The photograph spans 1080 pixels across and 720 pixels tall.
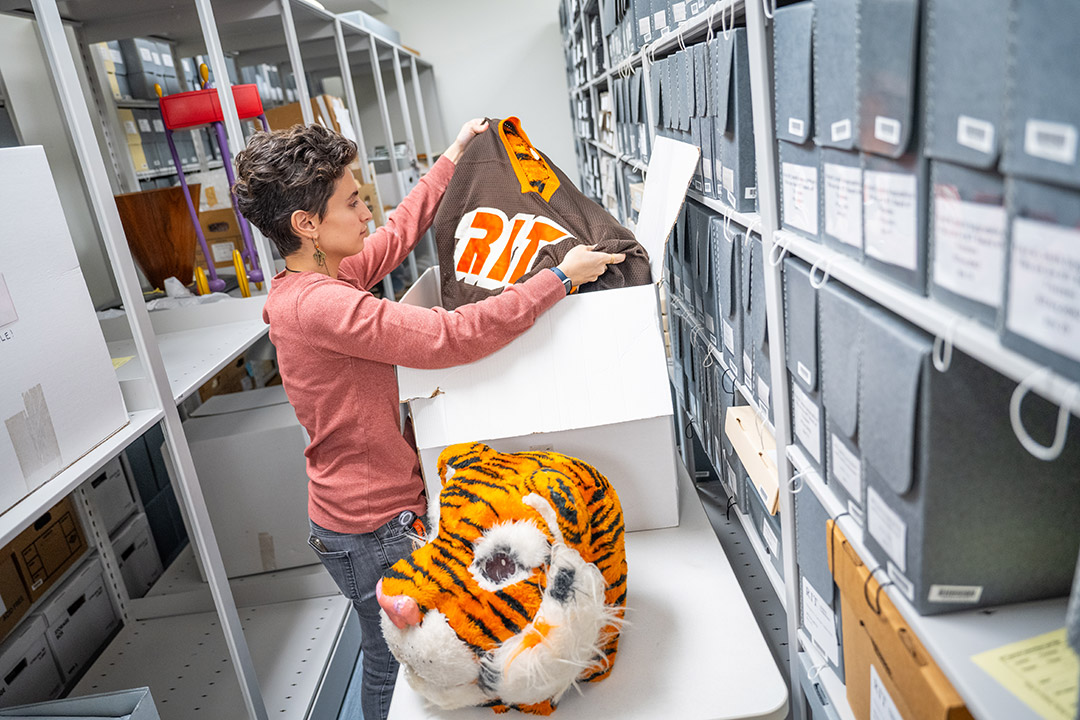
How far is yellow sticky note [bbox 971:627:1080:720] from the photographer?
62 centimetres

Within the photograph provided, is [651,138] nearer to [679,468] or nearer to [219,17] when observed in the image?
[679,468]

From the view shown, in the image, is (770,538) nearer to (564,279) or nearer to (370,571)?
(564,279)

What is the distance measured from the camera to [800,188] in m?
0.98

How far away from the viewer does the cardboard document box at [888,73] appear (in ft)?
2.08

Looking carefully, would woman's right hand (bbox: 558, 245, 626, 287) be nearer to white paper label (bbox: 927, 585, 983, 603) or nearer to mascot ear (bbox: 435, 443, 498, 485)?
mascot ear (bbox: 435, 443, 498, 485)

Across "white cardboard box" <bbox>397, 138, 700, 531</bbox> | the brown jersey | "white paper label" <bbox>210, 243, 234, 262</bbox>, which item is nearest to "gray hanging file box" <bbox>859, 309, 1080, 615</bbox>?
"white cardboard box" <bbox>397, 138, 700, 531</bbox>

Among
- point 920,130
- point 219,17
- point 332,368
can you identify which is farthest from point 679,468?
point 219,17

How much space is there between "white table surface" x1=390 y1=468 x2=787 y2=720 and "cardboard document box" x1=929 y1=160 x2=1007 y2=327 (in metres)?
0.67

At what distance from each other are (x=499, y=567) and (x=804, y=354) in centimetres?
51

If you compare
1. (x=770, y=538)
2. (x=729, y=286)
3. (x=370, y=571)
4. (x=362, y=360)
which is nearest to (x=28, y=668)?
(x=370, y=571)

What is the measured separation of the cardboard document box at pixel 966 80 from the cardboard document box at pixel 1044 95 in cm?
2

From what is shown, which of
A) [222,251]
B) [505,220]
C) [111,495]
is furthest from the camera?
[222,251]

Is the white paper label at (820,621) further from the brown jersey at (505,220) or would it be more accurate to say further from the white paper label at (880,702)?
the brown jersey at (505,220)

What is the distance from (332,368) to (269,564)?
3.94 feet
